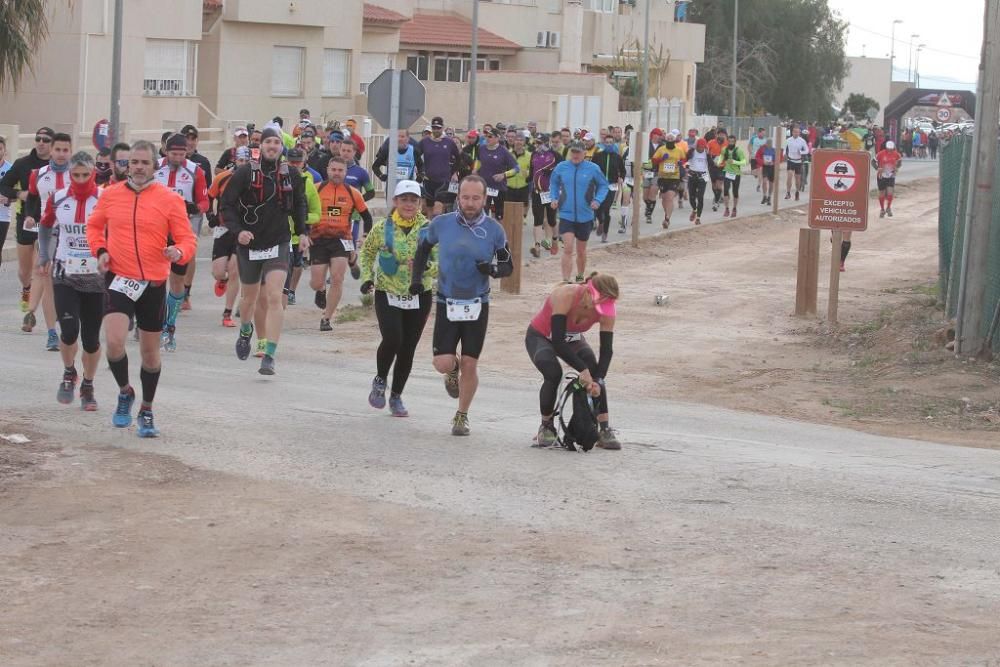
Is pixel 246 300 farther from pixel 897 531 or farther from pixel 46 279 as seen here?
pixel 897 531

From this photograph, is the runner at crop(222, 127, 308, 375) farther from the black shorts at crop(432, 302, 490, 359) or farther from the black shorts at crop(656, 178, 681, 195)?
the black shorts at crop(656, 178, 681, 195)

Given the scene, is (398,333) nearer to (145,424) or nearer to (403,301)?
(403,301)

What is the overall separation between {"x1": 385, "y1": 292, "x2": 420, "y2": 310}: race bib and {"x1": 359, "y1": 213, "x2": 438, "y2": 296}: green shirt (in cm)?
3

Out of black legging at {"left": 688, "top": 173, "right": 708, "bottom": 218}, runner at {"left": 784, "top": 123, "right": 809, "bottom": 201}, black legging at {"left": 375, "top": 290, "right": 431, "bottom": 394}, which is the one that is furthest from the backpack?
runner at {"left": 784, "top": 123, "right": 809, "bottom": 201}

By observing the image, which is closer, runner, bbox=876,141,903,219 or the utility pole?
the utility pole

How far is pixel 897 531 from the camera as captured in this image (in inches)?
329

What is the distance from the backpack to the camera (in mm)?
10242

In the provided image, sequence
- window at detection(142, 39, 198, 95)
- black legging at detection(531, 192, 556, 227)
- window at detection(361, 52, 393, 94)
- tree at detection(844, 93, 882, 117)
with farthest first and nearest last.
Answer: tree at detection(844, 93, 882, 117)
window at detection(361, 52, 393, 94)
window at detection(142, 39, 198, 95)
black legging at detection(531, 192, 556, 227)

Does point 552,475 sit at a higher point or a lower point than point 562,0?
lower

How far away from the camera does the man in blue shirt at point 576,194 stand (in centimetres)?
1972

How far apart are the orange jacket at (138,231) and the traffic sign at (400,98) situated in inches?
297


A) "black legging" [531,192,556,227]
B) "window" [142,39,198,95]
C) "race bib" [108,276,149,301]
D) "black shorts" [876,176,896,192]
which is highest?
"window" [142,39,198,95]

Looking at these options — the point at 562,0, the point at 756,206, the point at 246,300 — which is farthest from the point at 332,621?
the point at 562,0

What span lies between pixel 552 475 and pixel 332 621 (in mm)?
3131
